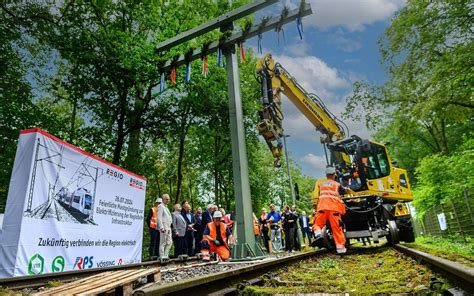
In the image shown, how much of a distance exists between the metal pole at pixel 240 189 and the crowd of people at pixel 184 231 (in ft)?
1.67

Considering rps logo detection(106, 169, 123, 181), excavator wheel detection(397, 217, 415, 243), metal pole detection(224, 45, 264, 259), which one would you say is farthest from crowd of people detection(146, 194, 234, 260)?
excavator wheel detection(397, 217, 415, 243)

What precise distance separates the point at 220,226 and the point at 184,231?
3.39 metres

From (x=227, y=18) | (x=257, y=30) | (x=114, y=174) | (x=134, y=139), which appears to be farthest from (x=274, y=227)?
(x=134, y=139)

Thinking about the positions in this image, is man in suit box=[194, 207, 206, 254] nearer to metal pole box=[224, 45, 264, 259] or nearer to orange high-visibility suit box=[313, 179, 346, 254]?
metal pole box=[224, 45, 264, 259]

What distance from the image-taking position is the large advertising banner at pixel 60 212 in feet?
19.7

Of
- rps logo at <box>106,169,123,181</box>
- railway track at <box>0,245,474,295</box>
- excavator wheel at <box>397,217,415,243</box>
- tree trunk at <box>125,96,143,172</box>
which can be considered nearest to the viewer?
railway track at <box>0,245,474,295</box>

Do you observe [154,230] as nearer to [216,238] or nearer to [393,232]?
[216,238]

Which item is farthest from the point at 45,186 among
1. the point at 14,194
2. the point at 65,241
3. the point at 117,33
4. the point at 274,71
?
the point at 117,33

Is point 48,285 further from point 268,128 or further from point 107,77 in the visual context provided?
point 107,77

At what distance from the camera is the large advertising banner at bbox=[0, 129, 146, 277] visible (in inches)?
236

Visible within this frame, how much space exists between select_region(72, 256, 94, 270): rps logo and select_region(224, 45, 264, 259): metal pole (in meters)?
3.27

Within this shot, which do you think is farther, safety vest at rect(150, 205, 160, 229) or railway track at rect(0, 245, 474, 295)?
safety vest at rect(150, 205, 160, 229)

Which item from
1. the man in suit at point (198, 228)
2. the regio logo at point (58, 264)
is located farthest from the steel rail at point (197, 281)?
the man in suit at point (198, 228)

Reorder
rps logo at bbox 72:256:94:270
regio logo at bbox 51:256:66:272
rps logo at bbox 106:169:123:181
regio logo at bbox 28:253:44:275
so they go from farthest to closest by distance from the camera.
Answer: rps logo at bbox 106:169:123:181 < rps logo at bbox 72:256:94:270 < regio logo at bbox 51:256:66:272 < regio logo at bbox 28:253:44:275
